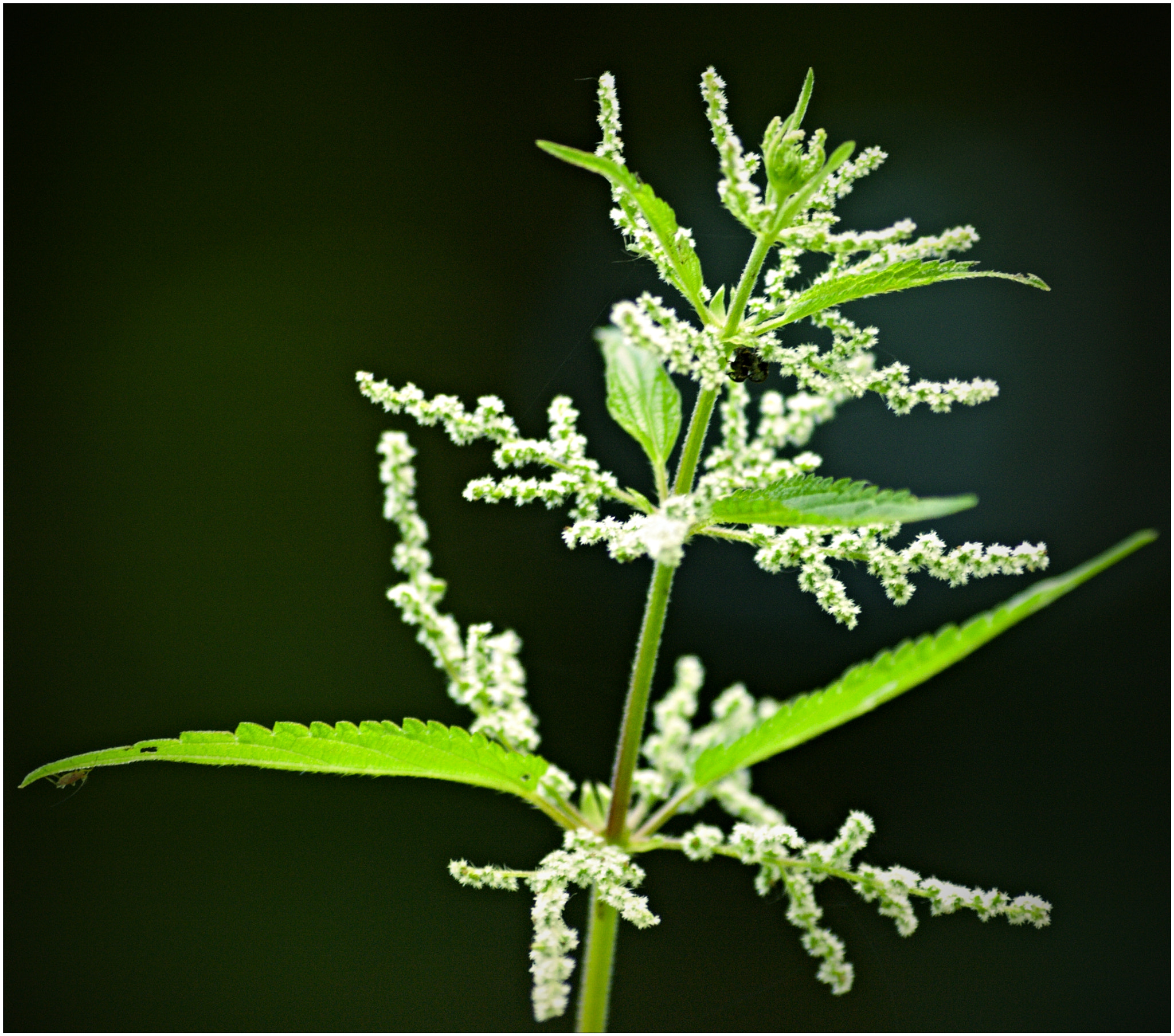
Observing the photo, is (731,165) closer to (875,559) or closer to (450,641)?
(875,559)

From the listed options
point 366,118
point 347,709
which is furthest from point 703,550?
point 366,118

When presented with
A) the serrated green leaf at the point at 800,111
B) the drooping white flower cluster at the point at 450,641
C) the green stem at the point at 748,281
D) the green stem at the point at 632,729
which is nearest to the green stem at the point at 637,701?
the green stem at the point at 632,729

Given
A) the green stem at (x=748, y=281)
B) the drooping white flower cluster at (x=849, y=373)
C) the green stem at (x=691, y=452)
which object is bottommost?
the green stem at (x=691, y=452)

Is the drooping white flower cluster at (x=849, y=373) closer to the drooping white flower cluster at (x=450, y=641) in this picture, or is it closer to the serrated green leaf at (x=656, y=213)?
the serrated green leaf at (x=656, y=213)

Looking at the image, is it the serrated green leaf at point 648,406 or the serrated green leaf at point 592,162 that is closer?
the serrated green leaf at point 592,162

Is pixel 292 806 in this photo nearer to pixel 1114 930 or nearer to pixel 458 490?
pixel 458 490

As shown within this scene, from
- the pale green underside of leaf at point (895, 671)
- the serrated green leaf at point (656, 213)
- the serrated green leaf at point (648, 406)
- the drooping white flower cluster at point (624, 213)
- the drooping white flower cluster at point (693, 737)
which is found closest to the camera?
the pale green underside of leaf at point (895, 671)
